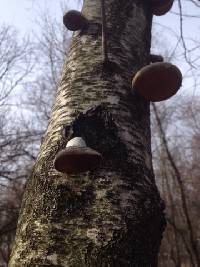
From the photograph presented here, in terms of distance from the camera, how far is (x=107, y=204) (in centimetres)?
141

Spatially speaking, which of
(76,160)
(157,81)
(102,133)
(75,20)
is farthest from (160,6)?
(76,160)

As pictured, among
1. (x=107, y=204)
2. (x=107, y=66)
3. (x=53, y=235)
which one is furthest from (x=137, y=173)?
(x=107, y=66)

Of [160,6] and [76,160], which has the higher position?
[160,6]

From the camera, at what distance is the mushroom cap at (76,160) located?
4.74 feet

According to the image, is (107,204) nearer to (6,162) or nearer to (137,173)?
(137,173)

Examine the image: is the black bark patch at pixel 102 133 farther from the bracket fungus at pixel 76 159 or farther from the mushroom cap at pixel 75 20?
the mushroom cap at pixel 75 20

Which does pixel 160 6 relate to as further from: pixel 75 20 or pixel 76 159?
pixel 76 159

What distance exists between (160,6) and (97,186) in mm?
1762

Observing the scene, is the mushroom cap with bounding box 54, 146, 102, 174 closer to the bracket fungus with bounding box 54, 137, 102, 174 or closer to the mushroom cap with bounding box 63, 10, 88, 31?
the bracket fungus with bounding box 54, 137, 102, 174

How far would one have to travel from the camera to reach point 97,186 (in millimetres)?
1463

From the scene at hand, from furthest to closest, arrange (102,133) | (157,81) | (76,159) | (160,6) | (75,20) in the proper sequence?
(160,6) → (75,20) → (157,81) → (102,133) → (76,159)

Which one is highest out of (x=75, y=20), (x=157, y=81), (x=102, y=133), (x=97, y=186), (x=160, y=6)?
(x=160, y=6)

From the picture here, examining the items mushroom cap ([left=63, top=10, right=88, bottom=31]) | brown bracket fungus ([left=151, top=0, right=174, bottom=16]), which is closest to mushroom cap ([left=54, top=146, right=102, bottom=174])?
mushroom cap ([left=63, top=10, right=88, bottom=31])

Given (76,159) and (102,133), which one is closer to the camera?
(76,159)
